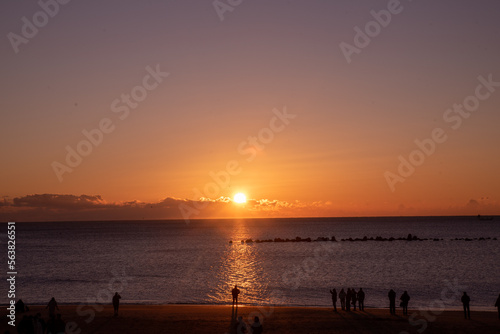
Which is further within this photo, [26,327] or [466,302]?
[466,302]

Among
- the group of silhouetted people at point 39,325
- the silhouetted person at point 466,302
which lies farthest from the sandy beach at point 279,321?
the group of silhouetted people at point 39,325

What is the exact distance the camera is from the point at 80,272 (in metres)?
64.1

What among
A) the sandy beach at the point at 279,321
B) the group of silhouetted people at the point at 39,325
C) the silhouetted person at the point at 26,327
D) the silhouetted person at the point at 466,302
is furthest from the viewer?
the silhouetted person at the point at 466,302

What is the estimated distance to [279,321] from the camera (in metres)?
25.6

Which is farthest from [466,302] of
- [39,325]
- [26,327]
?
[26,327]

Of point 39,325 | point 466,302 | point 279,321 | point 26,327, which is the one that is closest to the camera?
point 39,325

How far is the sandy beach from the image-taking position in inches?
911

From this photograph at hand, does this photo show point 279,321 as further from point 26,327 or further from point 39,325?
point 26,327

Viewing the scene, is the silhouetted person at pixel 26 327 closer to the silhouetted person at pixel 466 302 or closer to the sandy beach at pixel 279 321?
the sandy beach at pixel 279 321

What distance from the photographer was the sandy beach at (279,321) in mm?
23141

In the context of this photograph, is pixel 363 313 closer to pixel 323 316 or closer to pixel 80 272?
pixel 323 316

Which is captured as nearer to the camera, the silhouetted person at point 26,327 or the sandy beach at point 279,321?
the silhouetted person at point 26,327

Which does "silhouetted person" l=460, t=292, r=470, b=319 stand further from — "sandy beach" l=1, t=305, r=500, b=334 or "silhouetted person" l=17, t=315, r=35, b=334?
"silhouetted person" l=17, t=315, r=35, b=334

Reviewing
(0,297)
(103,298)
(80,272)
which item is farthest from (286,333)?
(80,272)
